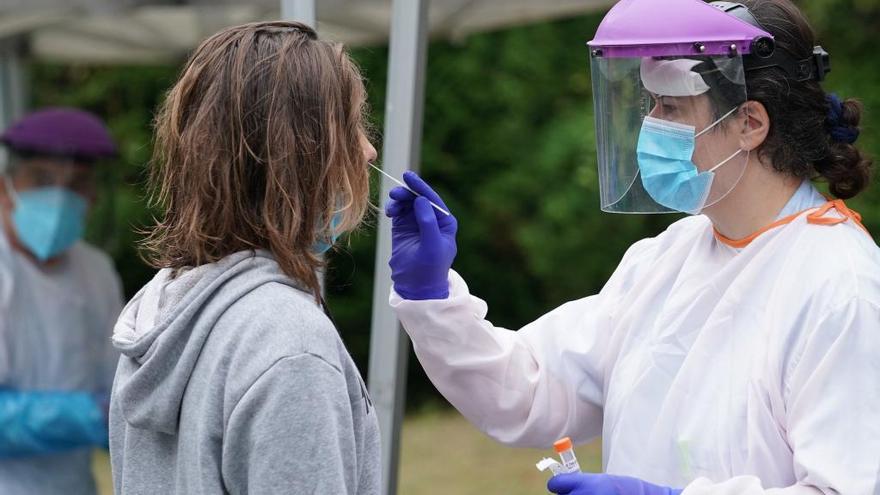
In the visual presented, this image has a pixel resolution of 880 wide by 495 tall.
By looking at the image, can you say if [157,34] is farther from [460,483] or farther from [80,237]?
[460,483]

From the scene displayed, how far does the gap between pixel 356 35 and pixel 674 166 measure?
183 cm

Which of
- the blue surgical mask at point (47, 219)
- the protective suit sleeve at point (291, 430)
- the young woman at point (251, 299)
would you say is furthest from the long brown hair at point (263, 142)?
the blue surgical mask at point (47, 219)

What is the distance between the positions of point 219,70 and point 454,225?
25.1 inches

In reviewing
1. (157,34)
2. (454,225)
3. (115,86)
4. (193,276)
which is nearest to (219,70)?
(193,276)

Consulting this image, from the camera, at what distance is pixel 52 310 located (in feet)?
10.8

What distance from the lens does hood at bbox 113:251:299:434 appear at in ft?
4.27

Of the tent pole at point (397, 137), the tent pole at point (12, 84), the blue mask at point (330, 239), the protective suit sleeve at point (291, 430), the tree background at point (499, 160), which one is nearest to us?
the protective suit sleeve at point (291, 430)

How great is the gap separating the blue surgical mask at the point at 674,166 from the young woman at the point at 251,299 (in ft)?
1.89

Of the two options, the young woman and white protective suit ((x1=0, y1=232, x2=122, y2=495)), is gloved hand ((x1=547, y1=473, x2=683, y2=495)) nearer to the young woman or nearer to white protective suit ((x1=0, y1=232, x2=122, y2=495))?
the young woman

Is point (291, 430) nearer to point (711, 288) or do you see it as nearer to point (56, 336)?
point (711, 288)

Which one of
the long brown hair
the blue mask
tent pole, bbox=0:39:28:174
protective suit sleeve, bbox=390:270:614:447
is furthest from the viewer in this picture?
tent pole, bbox=0:39:28:174

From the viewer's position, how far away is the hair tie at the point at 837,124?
177 centimetres

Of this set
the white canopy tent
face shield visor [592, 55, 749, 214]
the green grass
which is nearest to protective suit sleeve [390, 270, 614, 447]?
face shield visor [592, 55, 749, 214]

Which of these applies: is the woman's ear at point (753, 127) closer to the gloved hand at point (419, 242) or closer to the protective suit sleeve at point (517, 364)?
the protective suit sleeve at point (517, 364)
